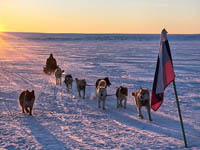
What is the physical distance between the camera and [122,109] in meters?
9.30

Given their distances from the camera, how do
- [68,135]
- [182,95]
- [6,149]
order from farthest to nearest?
[182,95] → [68,135] → [6,149]

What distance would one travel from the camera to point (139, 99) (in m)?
7.81

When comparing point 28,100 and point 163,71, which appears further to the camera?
point 28,100

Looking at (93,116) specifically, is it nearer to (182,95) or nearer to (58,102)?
(58,102)

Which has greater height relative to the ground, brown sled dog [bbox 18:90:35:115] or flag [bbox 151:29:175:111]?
flag [bbox 151:29:175:111]

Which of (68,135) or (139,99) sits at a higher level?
(139,99)

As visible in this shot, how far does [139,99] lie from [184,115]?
5.53ft

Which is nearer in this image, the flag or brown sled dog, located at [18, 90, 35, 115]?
the flag

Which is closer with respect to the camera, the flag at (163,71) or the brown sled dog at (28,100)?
the flag at (163,71)

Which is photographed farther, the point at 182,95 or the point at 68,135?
the point at 182,95

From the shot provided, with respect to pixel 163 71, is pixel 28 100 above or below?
below

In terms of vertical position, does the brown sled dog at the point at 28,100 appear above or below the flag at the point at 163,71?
below

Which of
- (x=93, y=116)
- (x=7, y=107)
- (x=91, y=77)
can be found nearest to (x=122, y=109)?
(x=93, y=116)

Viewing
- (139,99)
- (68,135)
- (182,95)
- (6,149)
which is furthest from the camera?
(182,95)
